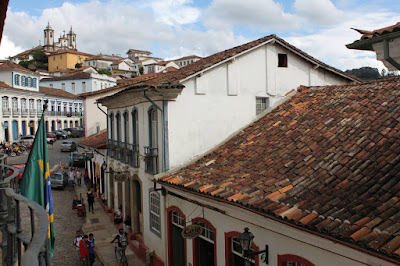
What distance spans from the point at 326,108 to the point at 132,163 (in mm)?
7783

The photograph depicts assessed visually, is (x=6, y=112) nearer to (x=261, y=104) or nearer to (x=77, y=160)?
(x=77, y=160)

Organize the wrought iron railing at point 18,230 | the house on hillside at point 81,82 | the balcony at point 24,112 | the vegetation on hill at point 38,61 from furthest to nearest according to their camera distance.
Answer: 1. the vegetation on hill at point 38,61
2. the house on hillside at point 81,82
3. the balcony at point 24,112
4. the wrought iron railing at point 18,230

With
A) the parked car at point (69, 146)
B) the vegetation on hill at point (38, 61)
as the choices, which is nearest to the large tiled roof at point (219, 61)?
the parked car at point (69, 146)

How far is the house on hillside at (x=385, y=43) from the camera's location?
4986 millimetres

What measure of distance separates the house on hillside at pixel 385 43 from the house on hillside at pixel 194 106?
698 cm

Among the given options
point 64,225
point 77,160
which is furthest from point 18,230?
point 77,160

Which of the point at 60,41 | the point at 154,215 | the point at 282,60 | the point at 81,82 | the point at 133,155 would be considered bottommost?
the point at 154,215

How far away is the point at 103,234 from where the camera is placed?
17.1 metres

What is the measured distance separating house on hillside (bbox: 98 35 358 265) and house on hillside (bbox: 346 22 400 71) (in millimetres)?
6980

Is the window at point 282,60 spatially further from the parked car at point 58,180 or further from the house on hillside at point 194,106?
the parked car at point 58,180

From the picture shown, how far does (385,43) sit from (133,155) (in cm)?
1143

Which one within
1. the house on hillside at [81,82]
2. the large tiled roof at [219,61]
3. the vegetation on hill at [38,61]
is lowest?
the large tiled roof at [219,61]

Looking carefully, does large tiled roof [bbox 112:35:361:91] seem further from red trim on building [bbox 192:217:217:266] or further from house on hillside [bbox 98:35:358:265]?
red trim on building [bbox 192:217:217:266]

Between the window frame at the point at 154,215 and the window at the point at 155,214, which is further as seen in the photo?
the window at the point at 155,214
